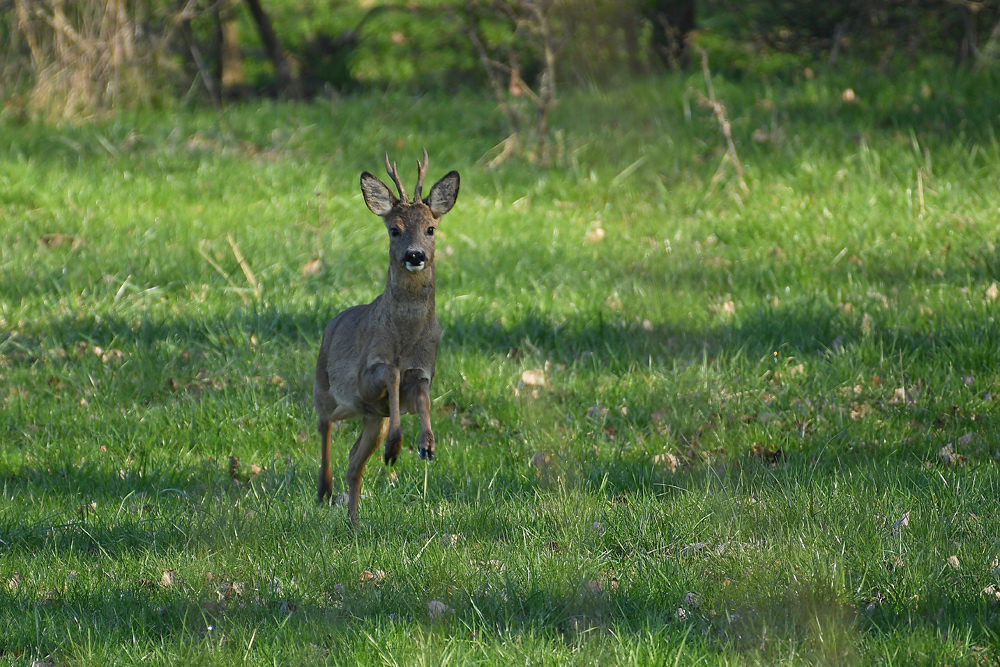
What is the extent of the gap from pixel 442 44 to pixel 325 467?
1188cm

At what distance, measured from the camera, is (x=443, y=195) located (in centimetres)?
461

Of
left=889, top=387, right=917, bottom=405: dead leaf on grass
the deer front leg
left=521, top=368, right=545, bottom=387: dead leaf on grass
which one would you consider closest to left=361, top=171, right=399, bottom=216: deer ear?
the deer front leg

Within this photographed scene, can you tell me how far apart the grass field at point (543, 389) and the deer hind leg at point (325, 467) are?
182 mm

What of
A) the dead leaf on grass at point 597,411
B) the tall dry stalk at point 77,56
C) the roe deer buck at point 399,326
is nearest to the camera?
the roe deer buck at point 399,326

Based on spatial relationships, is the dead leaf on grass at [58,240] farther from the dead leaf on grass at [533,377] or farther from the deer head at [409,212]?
the deer head at [409,212]

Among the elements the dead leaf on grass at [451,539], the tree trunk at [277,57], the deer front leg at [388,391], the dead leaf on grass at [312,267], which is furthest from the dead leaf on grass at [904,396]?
the tree trunk at [277,57]

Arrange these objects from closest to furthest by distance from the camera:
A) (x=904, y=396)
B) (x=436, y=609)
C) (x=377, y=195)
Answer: (x=436, y=609), (x=377, y=195), (x=904, y=396)

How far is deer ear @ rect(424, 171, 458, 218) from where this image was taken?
4574 millimetres

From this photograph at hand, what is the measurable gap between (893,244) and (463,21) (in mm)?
8774

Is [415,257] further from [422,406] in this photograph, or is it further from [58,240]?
[58,240]

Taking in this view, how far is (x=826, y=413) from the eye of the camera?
5.95m

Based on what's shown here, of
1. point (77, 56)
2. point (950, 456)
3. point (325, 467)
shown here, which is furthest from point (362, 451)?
point (77, 56)

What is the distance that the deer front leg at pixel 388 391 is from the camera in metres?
4.21

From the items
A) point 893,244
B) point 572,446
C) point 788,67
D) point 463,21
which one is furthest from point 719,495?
point 463,21
